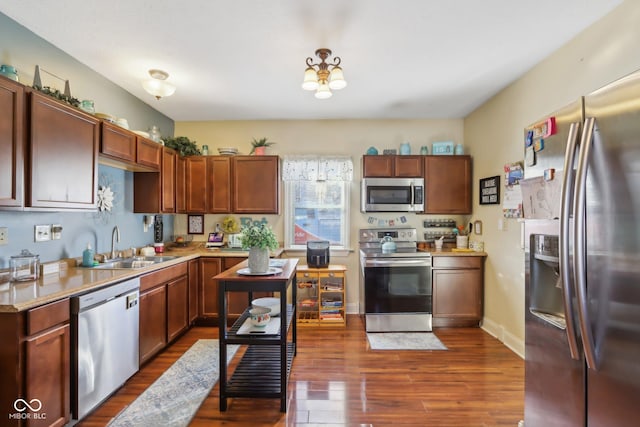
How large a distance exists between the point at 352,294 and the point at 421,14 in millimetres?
3248

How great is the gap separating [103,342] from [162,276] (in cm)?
83

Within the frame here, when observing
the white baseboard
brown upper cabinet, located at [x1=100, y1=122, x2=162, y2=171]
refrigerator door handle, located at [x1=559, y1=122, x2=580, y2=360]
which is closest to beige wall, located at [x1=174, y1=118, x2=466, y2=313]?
brown upper cabinet, located at [x1=100, y1=122, x2=162, y2=171]

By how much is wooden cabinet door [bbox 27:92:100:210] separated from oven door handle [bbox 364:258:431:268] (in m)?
2.70

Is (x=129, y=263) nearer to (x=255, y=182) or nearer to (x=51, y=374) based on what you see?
(x=51, y=374)

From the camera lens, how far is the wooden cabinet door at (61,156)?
6.28 ft

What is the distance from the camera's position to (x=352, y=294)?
13.7 ft

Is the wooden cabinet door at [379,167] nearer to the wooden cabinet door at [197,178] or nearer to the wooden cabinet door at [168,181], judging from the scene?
the wooden cabinet door at [197,178]

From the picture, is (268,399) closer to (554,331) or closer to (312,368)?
(312,368)

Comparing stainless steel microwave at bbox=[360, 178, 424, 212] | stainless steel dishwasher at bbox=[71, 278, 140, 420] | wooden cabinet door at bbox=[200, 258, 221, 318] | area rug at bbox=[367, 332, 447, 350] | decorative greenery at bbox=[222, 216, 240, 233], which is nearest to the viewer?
stainless steel dishwasher at bbox=[71, 278, 140, 420]

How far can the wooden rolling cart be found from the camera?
3.68 metres

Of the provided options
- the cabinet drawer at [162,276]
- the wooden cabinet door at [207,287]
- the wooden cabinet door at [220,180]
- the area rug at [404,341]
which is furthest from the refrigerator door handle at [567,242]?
the wooden cabinet door at [220,180]

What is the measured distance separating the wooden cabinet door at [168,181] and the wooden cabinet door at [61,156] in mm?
1031

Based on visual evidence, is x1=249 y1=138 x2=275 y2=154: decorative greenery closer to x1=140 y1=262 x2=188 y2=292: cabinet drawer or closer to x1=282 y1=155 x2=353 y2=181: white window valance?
x1=282 y1=155 x2=353 y2=181: white window valance

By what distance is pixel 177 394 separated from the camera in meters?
2.25
